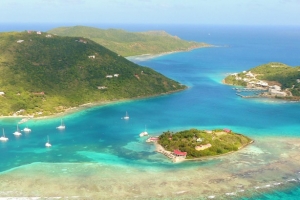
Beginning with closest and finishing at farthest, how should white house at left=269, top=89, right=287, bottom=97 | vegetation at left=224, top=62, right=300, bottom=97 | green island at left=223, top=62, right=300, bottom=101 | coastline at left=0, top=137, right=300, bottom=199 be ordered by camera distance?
coastline at left=0, top=137, right=300, bottom=199 → white house at left=269, top=89, right=287, bottom=97 → green island at left=223, top=62, right=300, bottom=101 → vegetation at left=224, top=62, right=300, bottom=97

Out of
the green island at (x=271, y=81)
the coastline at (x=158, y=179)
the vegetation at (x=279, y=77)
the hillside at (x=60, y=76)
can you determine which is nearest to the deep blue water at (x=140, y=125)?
the coastline at (x=158, y=179)

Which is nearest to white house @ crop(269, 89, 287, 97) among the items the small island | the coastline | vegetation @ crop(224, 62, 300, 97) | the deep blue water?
vegetation @ crop(224, 62, 300, 97)

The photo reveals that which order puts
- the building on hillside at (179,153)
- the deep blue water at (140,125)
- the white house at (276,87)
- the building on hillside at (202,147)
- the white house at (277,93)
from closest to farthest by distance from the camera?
the building on hillside at (179,153) → the deep blue water at (140,125) → the building on hillside at (202,147) → the white house at (277,93) → the white house at (276,87)

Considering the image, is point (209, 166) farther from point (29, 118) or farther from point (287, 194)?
point (29, 118)

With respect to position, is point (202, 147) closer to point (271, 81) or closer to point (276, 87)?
→ point (276, 87)

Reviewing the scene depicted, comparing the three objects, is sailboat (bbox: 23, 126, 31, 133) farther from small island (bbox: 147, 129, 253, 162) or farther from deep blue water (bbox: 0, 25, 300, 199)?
small island (bbox: 147, 129, 253, 162)

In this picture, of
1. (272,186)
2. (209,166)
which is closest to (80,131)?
(209,166)

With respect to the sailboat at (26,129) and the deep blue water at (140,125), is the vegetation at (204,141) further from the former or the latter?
the sailboat at (26,129)
